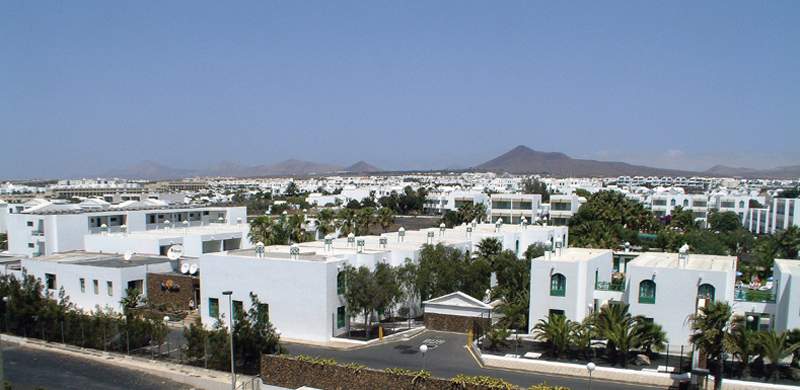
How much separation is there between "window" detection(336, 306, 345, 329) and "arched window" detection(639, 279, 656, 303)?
1507cm

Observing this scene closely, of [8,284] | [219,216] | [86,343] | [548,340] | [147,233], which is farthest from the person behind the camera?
[219,216]

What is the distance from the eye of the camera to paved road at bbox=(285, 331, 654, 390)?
74.8 feet

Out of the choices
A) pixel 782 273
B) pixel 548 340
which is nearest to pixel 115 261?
Answer: pixel 548 340

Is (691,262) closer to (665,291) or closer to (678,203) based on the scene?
(665,291)

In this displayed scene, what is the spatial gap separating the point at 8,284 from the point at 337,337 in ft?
65.1

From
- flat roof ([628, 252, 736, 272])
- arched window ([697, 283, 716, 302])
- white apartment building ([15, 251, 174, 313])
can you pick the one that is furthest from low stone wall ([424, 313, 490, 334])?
white apartment building ([15, 251, 174, 313])

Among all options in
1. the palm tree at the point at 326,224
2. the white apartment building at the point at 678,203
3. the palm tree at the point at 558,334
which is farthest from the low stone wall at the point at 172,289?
the white apartment building at the point at 678,203

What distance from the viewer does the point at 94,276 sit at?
3653cm

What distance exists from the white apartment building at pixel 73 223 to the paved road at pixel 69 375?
2305 centimetres

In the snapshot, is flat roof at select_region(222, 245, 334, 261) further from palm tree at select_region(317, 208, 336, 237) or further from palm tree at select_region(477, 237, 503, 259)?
palm tree at select_region(317, 208, 336, 237)

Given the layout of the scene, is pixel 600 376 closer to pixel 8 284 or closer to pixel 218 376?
pixel 218 376

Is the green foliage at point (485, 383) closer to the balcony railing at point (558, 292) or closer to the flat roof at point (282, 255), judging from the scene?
the balcony railing at point (558, 292)

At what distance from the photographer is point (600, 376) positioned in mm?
23312

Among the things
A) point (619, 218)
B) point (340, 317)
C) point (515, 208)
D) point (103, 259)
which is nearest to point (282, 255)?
point (340, 317)
